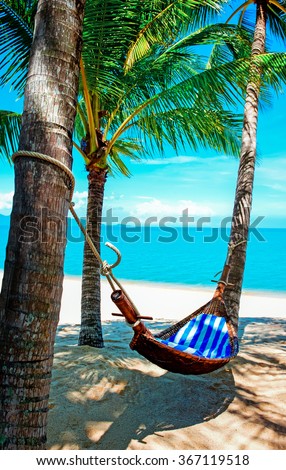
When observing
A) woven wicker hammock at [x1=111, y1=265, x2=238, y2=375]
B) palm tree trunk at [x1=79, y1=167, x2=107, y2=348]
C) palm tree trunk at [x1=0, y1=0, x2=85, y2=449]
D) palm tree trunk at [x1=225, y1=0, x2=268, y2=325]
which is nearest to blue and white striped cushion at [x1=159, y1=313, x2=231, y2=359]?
woven wicker hammock at [x1=111, y1=265, x2=238, y2=375]

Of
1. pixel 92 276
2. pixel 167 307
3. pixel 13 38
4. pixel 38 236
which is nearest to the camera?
pixel 38 236

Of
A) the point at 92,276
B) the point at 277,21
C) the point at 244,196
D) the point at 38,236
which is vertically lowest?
the point at 92,276

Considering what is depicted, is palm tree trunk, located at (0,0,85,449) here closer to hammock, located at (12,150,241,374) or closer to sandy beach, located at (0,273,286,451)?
hammock, located at (12,150,241,374)

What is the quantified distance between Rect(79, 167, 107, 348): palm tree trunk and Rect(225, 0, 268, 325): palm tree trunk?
122cm

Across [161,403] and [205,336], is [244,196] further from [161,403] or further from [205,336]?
[161,403]

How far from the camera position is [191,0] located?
129 inches

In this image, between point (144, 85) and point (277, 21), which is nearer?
point (144, 85)

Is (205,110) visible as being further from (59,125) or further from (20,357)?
(20,357)

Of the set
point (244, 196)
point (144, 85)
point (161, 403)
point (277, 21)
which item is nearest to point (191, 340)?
point (161, 403)

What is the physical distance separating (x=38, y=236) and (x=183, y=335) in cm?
173

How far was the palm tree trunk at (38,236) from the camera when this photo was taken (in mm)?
1122

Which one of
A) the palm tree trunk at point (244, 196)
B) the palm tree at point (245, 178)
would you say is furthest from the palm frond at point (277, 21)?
the palm tree trunk at point (244, 196)

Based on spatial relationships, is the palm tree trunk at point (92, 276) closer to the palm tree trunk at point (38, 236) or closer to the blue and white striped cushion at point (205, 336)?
the blue and white striped cushion at point (205, 336)

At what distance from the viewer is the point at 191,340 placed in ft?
8.50
